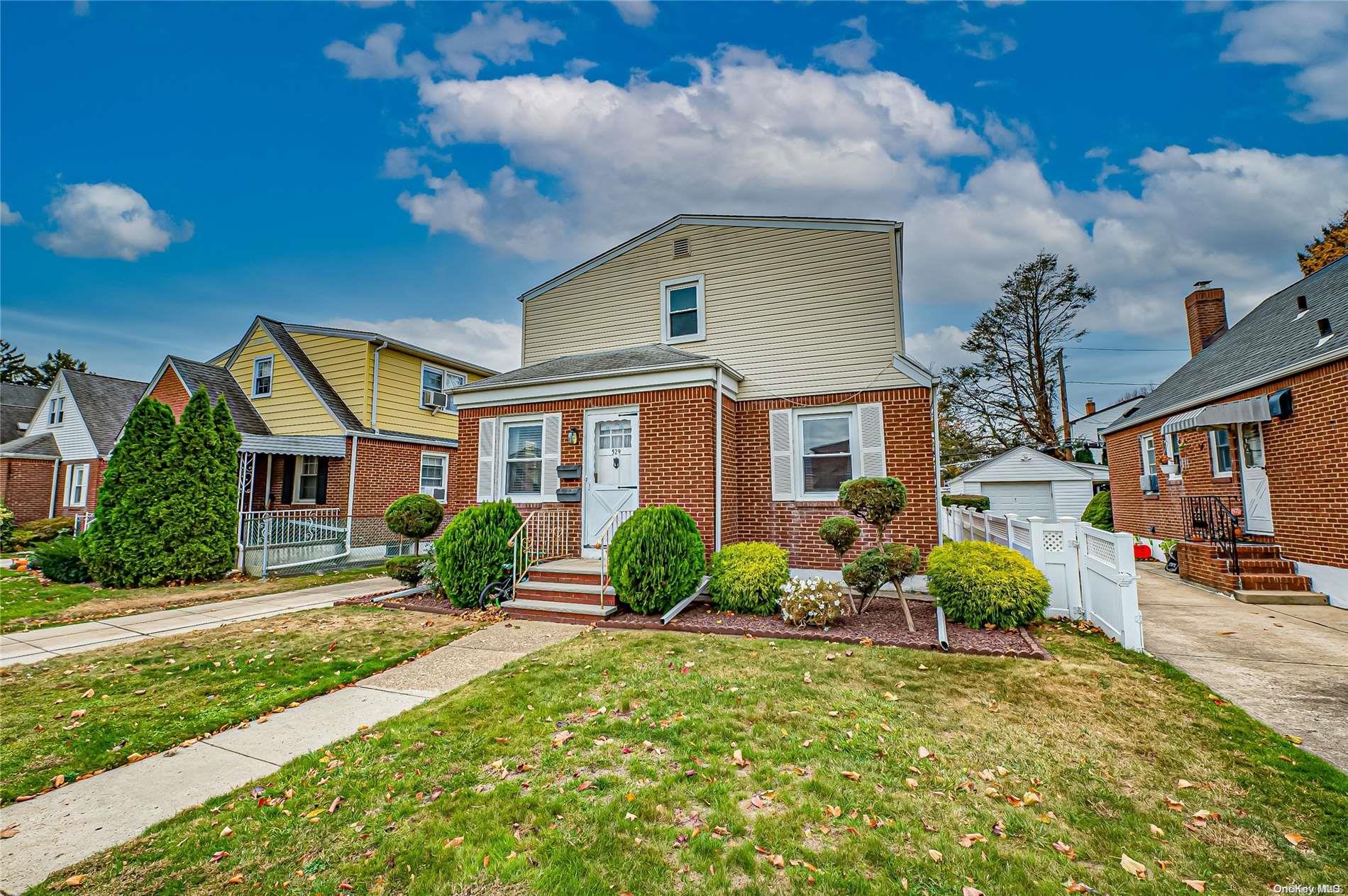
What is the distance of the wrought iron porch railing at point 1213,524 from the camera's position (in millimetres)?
9445

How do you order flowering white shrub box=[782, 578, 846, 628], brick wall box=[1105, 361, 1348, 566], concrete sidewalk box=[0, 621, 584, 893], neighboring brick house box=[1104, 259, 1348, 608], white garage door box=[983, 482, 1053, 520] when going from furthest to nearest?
white garage door box=[983, 482, 1053, 520] → neighboring brick house box=[1104, 259, 1348, 608] → brick wall box=[1105, 361, 1348, 566] → flowering white shrub box=[782, 578, 846, 628] → concrete sidewalk box=[0, 621, 584, 893]

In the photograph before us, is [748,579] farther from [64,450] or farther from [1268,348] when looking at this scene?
[64,450]

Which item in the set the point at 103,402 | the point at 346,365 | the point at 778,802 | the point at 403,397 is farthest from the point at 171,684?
the point at 103,402

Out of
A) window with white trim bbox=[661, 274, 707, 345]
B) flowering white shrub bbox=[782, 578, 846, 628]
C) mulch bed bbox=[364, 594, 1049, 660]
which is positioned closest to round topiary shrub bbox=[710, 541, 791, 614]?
mulch bed bbox=[364, 594, 1049, 660]

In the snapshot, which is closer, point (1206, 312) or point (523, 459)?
point (523, 459)

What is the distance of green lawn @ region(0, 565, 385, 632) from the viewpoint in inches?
323

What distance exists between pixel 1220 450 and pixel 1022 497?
10.7m

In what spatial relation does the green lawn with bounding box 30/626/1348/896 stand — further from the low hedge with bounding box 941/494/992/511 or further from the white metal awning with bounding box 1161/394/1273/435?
the low hedge with bounding box 941/494/992/511

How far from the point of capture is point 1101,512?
58.9 ft

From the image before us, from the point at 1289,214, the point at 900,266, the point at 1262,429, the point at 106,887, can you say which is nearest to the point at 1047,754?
the point at 106,887

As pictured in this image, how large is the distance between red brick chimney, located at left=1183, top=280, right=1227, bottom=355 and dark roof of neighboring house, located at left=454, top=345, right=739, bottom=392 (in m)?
18.4

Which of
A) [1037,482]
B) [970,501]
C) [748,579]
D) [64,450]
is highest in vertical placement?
[64,450]

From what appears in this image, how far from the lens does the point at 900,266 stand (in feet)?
36.9

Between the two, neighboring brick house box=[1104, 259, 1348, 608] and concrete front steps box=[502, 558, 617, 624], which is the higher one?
neighboring brick house box=[1104, 259, 1348, 608]
